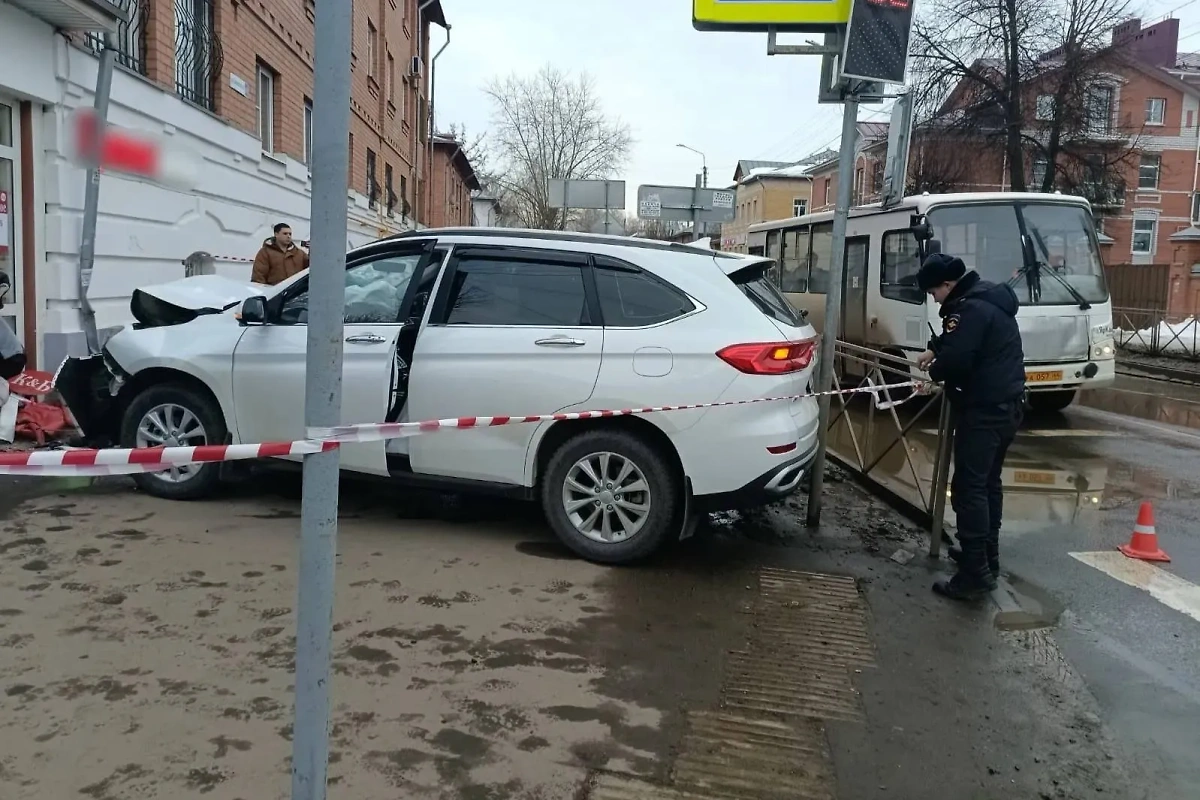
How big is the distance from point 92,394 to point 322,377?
5199mm

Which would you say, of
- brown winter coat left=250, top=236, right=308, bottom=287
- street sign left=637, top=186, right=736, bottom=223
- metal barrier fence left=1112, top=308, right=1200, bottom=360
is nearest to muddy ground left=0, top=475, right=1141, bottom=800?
brown winter coat left=250, top=236, right=308, bottom=287

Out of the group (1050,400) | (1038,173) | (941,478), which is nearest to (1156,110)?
(1038,173)

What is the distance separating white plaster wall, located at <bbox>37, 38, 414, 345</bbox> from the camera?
27.0ft

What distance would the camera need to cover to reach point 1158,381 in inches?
682

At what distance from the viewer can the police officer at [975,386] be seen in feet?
16.0

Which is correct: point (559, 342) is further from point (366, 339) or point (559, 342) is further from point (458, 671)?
point (458, 671)

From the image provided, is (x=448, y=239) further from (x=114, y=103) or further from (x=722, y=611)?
(x=114, y=103)

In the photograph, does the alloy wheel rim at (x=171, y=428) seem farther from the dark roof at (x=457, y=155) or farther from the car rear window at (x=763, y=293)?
the dark roof at (x=457, y=155)

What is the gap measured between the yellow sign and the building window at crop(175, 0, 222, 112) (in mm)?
7231

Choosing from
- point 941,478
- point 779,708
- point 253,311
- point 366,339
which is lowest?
point 779,708

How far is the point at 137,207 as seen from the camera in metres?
9.47

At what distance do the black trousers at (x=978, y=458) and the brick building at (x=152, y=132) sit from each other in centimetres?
409

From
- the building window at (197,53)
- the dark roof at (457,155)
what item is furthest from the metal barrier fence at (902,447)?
the dark roof at (457,155)

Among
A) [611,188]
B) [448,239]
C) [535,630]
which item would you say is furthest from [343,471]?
[611,188]
